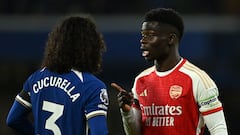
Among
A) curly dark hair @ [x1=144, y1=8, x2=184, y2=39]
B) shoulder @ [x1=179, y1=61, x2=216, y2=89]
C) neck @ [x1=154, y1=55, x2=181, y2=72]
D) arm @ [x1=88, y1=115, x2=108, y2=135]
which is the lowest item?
arm @ [x1=88, y1=115, x2=108, y2=135]

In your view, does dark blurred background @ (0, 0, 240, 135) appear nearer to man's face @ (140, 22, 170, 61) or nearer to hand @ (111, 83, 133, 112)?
man's face @ (140, 22, 170, 61)

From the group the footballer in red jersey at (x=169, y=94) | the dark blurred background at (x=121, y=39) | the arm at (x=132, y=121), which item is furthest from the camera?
the dark blurred background at (x=121, y=39)

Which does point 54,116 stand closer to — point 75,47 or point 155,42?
point 75,47

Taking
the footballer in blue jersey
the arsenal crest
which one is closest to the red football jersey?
the arsenal crest

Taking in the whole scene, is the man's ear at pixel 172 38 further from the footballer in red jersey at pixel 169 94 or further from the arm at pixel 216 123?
the arm at pixel 216 123

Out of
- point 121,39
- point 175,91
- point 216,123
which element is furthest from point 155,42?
point 121,39

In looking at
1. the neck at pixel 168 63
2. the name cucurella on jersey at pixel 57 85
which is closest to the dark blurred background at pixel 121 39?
the neck at pixel 168 63

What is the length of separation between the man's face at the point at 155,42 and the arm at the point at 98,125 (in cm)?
65

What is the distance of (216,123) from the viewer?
6.63 meters

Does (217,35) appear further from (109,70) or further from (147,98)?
(147,98)

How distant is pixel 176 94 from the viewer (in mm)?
6766

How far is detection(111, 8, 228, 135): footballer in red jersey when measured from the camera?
6660 mm

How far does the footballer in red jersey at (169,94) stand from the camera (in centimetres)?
666

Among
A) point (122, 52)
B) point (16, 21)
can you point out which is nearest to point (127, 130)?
point (122, 52)
